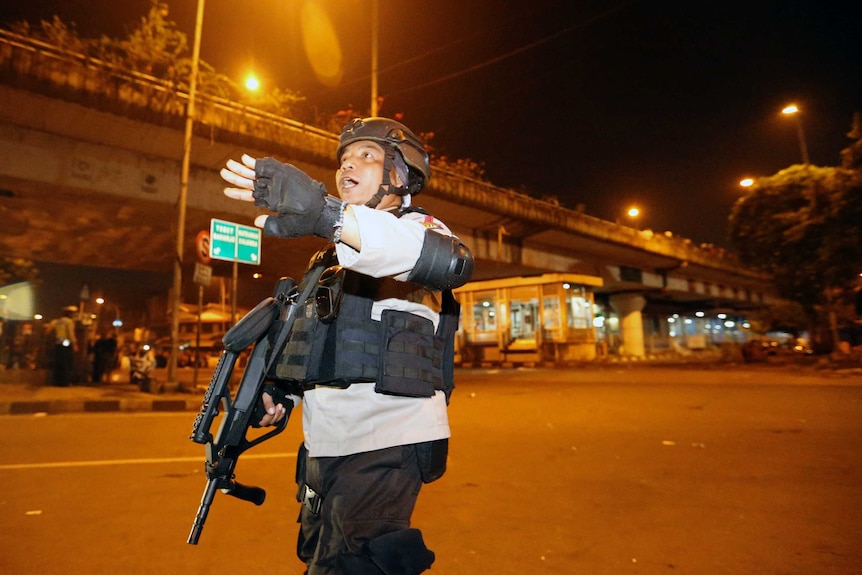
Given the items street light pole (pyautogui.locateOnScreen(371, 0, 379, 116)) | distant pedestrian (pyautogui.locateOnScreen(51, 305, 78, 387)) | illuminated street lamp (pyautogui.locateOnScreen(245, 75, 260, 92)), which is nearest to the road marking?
distant pedestrian (pyautogui.locateOnScreen(51, 305, 78, 387))

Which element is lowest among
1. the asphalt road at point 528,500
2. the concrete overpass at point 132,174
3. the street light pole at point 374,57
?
the asphalt road at point 528,500

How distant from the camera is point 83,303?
16641 millimetres

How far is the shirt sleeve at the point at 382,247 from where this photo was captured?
126cm

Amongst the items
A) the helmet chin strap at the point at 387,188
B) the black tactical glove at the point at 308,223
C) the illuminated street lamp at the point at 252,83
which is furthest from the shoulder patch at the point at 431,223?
the illuminated street lamp at the point at 252,83

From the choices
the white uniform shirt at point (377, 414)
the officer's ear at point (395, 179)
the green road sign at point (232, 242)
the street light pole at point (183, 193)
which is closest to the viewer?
the white uniform shirt at point (377, 414)

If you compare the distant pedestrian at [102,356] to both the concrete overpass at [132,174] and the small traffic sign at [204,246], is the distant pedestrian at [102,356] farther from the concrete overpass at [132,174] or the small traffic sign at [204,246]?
the small traffic sign at [204,246]

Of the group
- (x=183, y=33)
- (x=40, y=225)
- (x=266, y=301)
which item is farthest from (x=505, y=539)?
(x=40, y=225)

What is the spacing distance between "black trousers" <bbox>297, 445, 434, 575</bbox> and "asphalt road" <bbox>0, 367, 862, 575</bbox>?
58.8 inches

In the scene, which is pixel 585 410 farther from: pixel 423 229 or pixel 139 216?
pixel 139 216

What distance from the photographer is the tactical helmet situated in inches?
73.4

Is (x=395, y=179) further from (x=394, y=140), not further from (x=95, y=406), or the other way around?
(x=95, y=406)

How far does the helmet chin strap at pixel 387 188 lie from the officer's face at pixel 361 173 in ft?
0.04

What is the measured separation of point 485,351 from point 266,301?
2435 cm

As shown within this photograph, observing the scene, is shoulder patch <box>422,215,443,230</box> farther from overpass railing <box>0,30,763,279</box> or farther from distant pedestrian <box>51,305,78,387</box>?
distant pedestrian <box>51,305,78,387</box>
